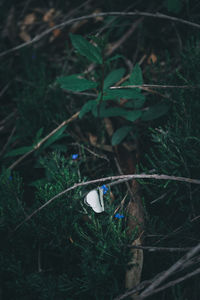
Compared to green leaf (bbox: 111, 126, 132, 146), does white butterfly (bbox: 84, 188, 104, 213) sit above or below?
below

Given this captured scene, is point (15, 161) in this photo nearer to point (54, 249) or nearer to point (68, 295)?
point (54, 249)

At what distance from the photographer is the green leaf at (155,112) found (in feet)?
4.68

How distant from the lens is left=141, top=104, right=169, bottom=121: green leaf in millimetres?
1428

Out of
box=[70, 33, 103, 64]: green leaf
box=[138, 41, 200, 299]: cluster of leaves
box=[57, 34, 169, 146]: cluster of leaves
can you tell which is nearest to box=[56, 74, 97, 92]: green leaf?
box=[57, 34, 169, 146]: cluster of leaves

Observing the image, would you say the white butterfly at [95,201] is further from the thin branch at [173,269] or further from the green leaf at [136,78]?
the green leaf at [136,78]

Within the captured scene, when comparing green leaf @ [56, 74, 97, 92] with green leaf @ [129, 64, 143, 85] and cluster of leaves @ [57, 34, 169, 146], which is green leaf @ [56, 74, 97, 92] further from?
green leaf @ [129, 64, 143, 85]

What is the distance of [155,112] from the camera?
1.45m

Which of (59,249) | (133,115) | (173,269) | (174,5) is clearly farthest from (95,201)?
(174,5)

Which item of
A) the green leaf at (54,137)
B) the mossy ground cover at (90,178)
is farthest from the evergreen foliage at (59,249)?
the green leaf at (54,137)

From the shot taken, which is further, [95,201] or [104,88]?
[104,88]

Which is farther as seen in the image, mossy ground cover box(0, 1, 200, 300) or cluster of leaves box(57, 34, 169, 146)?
cluster of leaves box(57, 34, 169, 146)

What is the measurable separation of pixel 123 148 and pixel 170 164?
391mm

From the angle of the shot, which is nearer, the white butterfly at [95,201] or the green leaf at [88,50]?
the white butterfly at [95,201]

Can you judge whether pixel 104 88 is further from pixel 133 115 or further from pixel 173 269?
pixel 173 269
